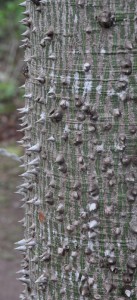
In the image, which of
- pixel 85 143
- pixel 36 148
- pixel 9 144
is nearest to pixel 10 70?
pixel 9 144

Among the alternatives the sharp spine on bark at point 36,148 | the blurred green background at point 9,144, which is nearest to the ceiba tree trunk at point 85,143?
the sharp spine on bark at point 36,148

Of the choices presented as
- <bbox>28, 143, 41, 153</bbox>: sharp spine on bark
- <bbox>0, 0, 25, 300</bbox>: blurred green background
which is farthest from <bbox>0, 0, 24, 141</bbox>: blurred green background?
<bbox>28, 143, 41, 153</bbox>: sharp spine on bark

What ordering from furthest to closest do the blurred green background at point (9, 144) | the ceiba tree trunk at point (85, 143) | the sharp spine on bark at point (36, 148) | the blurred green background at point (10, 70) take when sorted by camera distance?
the blurred green background at point (10, 70)
the blurred green background at point (9, 144)
the sharp spine on bark at point (36, 148)
the ceiba tree trunk at point (85, 143)

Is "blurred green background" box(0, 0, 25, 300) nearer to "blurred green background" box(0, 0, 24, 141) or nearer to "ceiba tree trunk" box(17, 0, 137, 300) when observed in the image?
"blurred green background" box(0, 0, 24, 141)

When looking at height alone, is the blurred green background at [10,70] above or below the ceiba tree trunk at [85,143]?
above

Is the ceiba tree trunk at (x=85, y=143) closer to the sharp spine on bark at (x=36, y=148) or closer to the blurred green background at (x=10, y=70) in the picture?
the sharp spine on bark at (x=36, y=148)

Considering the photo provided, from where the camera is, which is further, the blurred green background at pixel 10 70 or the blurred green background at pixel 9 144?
the blurred green background at pixel 10 70

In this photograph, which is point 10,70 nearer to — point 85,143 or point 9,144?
point 9,144

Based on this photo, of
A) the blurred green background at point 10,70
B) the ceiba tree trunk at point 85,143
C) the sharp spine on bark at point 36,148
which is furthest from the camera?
the blurred green background at point 10,70
